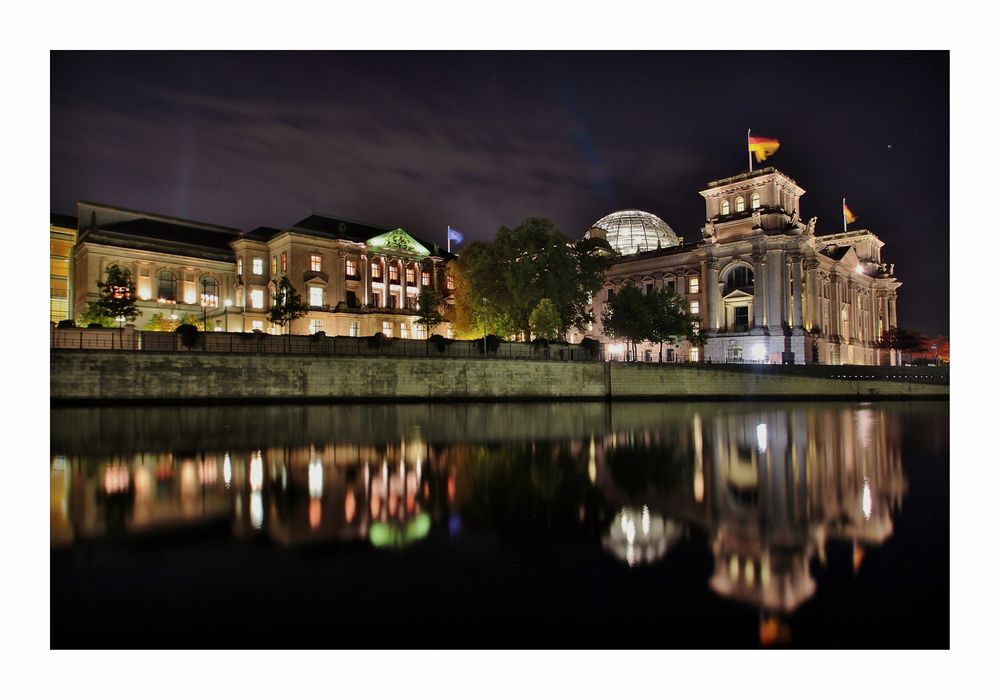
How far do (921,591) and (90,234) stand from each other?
68011 millimetres

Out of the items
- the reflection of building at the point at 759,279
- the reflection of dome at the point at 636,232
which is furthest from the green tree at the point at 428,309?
the reflection of dome at the point at 636,232

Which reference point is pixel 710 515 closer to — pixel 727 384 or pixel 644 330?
pixel 727 384

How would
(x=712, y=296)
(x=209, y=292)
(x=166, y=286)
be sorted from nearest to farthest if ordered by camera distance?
(x=166, y=286) → (x=209, y=292) → (x=712, y=296)

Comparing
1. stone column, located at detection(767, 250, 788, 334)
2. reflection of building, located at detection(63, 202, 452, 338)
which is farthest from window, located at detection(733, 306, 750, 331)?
reflection of building, located at detection(63, 202, 452, 338)

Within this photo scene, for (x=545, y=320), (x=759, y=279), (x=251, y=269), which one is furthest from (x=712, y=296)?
(x=251, y=269)

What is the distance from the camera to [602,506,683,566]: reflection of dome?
672cm

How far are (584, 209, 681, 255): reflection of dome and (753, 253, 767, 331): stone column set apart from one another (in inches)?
988

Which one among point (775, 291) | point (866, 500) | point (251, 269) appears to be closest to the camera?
point (866, 500)

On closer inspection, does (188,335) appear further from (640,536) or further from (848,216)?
(848,216)

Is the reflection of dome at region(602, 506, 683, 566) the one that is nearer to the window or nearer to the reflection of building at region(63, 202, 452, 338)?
the reflection of building at region(63, 202, 452, 338)

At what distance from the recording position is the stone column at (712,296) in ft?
236

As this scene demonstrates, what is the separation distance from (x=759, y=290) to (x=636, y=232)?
1202 inches

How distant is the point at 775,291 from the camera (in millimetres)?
Answer: 67312

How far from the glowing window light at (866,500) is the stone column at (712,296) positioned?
2515 inches
